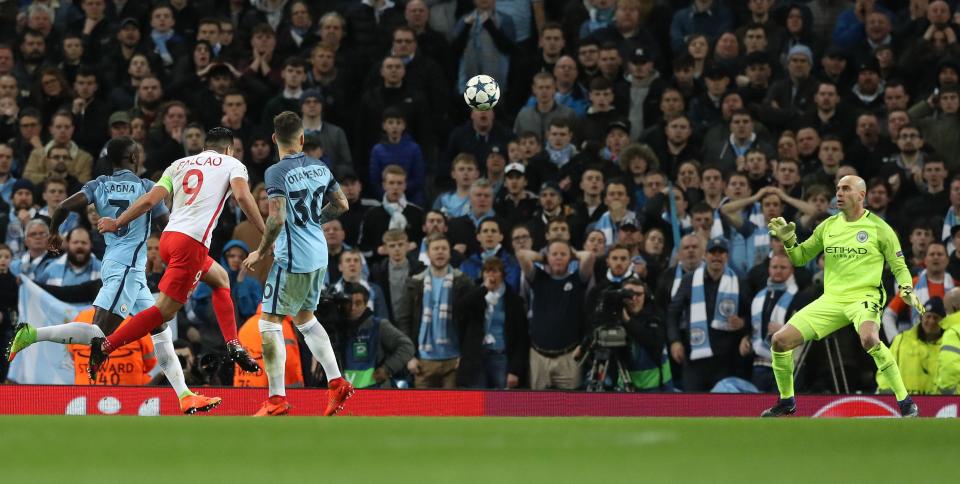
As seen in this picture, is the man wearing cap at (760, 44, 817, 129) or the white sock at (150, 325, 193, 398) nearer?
the white sock at (150, 325, 193, 398)

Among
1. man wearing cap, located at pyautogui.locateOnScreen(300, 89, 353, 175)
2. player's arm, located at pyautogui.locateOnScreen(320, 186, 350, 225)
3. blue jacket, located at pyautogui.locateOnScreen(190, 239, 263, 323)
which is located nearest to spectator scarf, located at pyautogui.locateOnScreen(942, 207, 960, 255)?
man wearing cap, located at pyautogui.locateOnScreen(300, 89, 353, 175)

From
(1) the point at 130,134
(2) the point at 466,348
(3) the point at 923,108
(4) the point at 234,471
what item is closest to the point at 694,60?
(3) the point at 923,108

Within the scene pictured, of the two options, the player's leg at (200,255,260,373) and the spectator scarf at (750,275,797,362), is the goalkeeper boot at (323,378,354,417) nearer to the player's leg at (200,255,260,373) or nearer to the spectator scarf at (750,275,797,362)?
the player's leg at (200,255,260,373)

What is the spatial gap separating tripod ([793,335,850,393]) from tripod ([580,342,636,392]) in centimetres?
173

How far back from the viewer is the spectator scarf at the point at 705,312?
1622 centimetres

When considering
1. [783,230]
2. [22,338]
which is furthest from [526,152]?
[22,338]

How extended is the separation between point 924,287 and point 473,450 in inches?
315

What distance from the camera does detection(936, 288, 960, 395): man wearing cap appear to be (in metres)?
15.2

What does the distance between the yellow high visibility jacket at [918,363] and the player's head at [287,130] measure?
6522mm

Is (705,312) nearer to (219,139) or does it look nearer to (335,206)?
(335,206)

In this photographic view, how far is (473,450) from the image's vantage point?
31.6 feet

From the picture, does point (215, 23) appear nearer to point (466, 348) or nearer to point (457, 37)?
point (457, 37)

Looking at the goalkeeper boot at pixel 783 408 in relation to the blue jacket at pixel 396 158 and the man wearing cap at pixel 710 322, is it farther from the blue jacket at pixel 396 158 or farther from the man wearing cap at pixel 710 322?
the blue jacket at pixel 396 158

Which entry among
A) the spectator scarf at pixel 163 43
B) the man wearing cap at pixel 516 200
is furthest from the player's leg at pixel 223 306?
the spectator scarf at pixel 163 43
